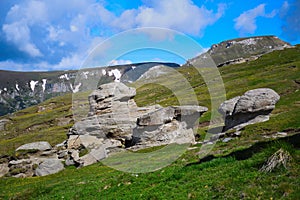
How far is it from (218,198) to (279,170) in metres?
3.20

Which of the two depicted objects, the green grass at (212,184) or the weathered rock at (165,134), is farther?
the weathered rock at (165,134)

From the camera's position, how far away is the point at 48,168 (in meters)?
44.1

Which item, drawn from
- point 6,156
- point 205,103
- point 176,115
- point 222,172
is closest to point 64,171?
point 176,115

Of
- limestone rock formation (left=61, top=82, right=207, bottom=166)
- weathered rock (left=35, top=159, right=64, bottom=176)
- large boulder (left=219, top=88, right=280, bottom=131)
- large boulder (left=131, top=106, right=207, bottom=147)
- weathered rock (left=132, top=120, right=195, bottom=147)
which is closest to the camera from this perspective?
weathered rock (left=35, top=159, right=64, bottom=176)

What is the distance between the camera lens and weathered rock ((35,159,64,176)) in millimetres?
43688

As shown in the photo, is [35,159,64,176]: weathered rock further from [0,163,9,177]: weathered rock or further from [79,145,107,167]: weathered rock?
[0,163,9,177]: weathered rock

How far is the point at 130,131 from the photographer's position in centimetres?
5369

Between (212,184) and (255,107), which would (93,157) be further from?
(212,184)

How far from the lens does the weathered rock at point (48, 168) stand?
4369cm

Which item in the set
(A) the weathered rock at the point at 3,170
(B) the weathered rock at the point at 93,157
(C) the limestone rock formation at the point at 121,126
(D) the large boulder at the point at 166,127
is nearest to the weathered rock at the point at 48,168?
(C) the limestone rock formation at the point at 121,126

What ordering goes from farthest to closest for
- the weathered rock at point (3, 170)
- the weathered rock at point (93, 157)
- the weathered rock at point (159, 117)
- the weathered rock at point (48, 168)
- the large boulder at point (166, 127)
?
the weathered rock at point (3, 170)
the weathered rock at point (159, 117)
the large boulder at point (166, 127)
the weathered rock at point (93, 157)
the weathered rock at point (48, 168)

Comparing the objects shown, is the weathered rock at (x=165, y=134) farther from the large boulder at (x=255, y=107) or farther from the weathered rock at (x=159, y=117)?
the large boulder at (x=255, y=107)

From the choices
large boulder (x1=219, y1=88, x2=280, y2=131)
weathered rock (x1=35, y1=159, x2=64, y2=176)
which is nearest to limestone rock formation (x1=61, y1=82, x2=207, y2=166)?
weathered rock (x1=35, y1=159, x2=64, y2=176)

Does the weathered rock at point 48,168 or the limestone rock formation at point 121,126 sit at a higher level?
the limestone rock formation at point 121,126
